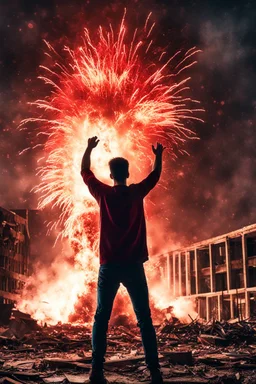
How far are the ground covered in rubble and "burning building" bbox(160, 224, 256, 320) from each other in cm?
363

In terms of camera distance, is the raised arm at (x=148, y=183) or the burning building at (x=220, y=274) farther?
the burning building at (x=220, y=274)

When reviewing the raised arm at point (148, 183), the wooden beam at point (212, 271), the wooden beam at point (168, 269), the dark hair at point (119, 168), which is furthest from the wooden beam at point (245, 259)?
the dark hair at point (119, 168)

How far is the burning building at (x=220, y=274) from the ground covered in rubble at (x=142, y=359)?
3632 millimetres

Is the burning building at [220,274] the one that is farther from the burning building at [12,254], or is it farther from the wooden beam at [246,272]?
the burning building at [12,254]

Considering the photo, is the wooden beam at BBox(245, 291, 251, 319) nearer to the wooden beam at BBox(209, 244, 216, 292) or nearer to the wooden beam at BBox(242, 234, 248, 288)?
the wooden beam at BBox(242, 234, 248, 288)

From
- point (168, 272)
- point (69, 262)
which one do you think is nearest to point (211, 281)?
point (168, 272)

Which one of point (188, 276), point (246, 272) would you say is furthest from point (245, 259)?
point (188, 276)

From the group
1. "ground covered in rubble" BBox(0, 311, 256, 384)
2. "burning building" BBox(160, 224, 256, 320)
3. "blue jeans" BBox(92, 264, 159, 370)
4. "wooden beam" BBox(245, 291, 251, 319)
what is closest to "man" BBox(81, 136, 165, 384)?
"blue jeans" BBox(92, 264, 159, 370)

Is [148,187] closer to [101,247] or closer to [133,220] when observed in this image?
[133,220]

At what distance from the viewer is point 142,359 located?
6754 mm

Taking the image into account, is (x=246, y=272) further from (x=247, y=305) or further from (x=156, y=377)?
(x=156, y=377)

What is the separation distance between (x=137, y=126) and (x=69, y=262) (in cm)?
2020

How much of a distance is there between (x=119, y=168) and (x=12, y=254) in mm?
31138

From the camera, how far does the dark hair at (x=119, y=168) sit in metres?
5.30
